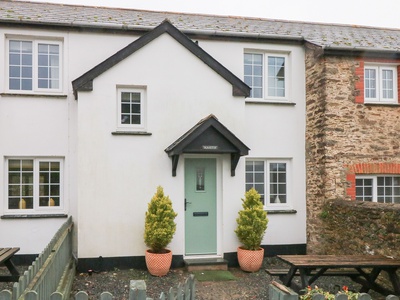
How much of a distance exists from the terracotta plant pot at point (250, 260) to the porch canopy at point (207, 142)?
7.67 feet

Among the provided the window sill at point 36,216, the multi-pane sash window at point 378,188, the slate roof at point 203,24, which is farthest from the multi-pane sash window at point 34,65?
the multi-pane sash window at point 378,188

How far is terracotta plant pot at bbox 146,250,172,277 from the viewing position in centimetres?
877

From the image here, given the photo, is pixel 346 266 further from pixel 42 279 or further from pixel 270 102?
pixel 270 102

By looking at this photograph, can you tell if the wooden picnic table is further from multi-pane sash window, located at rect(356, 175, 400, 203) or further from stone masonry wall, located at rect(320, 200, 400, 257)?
multi-pane sash window, located at rect(356, 175, 400, 203)

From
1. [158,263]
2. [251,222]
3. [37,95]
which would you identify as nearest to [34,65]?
[37,95]

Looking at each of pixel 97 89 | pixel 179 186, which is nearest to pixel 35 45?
pixel 97 89

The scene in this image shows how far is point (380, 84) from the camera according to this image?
1129 cm

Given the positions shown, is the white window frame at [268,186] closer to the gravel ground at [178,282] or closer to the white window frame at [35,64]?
the gravel ground at [178,282]

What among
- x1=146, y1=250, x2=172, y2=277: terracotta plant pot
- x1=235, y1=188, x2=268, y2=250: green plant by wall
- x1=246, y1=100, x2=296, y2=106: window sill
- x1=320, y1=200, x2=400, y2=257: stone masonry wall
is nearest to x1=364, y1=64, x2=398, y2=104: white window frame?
x1=246, y1=100, x2=296, y2=106: window sill

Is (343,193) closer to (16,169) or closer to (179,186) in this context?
(179,186)

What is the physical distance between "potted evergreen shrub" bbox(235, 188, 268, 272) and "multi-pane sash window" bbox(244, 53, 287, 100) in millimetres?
3381

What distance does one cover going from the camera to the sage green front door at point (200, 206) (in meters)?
9.95

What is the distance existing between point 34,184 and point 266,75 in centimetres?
704

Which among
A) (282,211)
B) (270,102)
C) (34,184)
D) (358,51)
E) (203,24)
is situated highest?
(203,24)
